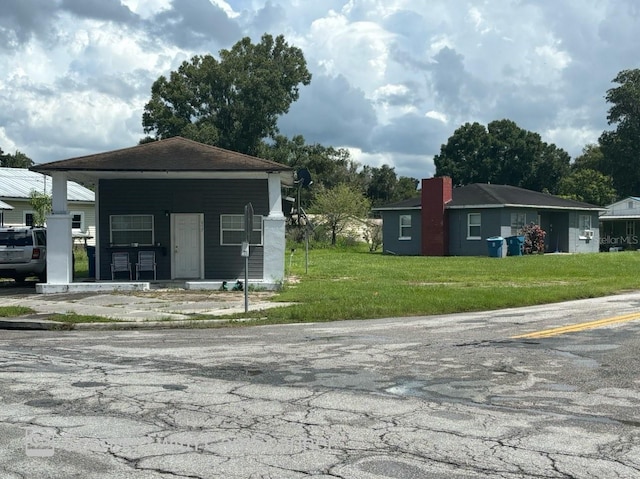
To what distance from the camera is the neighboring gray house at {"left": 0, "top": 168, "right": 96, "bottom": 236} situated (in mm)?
44406

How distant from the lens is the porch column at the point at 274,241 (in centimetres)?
2283

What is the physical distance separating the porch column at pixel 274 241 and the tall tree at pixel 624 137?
6870 cm

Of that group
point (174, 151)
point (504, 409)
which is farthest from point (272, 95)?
point (504, 409)

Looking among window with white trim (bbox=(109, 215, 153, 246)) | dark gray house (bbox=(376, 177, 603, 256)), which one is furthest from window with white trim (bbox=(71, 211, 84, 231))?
window with white trim (bbox=(109, 215, 153, 246))

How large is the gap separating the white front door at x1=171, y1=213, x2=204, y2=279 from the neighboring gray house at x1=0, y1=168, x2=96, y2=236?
1780 centimetres

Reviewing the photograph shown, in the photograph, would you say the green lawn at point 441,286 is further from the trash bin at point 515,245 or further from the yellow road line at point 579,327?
the trash bin at point 515,245

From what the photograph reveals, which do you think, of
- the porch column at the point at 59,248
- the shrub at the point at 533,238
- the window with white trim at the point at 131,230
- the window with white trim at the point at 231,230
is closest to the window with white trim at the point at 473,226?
the shrub at the point at 533,238

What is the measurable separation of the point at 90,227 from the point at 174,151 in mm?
27261

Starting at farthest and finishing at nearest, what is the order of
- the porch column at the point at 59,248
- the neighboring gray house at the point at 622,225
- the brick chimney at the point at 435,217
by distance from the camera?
the neighboring gray house at the point at 622,225 → the brick chimney at the point at 435,217 → the porch column at the point at 59,248

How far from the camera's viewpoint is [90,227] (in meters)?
50.1

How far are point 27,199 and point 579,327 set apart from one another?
37341mm

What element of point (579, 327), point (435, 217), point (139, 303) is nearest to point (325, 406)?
point (579, 327)

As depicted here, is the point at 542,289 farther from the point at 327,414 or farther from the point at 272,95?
the point at 272,95

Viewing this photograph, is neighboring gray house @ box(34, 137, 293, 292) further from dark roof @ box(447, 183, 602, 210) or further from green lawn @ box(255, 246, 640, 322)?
dark roof @ box(447, 183, 602, 210)
